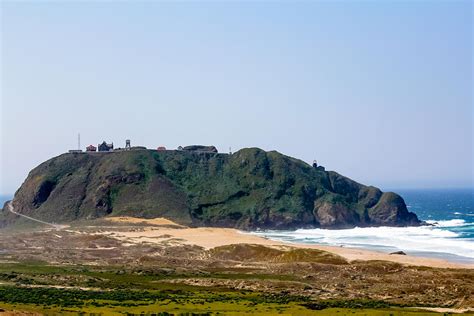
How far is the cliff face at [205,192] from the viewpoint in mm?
156875

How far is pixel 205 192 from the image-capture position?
542 feet

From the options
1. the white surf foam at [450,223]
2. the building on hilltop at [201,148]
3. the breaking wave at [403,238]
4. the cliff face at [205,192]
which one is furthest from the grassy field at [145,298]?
the building on hilltop at [201,148]

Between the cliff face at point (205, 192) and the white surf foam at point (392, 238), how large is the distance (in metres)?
6.92

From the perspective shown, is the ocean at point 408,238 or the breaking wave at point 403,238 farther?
the breaking wave at point 403,238

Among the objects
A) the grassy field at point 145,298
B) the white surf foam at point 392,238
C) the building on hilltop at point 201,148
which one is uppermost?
the building on hilltop at point 201,148

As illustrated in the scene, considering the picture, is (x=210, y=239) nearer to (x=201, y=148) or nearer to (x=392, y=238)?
(x=392, y=238)

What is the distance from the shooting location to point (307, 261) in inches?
3573

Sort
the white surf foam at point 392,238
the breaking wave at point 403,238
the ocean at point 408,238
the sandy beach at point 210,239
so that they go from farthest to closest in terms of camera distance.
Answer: the white surf foam at point 392,238 < the breaking wave at point 403,238 < the ocean at point 408,238 < the sandy beach at point 210,239

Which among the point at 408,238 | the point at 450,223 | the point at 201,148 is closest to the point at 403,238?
the point at 408,238

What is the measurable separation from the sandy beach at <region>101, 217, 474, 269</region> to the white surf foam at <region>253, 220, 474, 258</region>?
9318mm

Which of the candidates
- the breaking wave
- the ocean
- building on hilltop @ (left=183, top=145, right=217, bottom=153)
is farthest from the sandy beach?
building on hilltop @ (left=183, top=145, right=217, bottom=153)

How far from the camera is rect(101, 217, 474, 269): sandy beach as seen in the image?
93.7 metres

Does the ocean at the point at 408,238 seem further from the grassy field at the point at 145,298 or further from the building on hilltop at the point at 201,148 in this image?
the building on hilltop at the point at 201,148

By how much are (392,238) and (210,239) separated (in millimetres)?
36765
